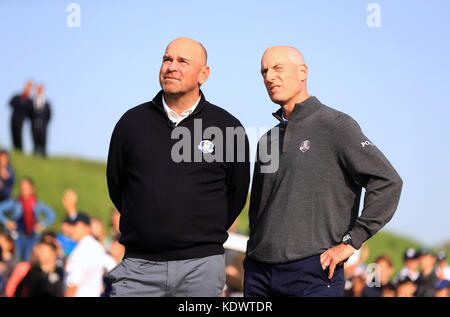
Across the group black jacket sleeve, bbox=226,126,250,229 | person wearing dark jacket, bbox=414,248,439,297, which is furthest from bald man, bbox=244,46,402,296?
person wearing dark jacket, bbox=414,248,439,297

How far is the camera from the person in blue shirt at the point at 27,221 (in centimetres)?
1363

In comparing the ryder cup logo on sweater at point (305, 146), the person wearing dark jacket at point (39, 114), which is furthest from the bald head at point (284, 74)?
the person wearing dark jacket at point (39, 114)

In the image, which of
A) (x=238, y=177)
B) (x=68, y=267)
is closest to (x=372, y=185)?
(x=238, y=177)

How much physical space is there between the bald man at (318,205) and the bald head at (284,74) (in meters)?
0.21

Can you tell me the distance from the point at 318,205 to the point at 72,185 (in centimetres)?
2131

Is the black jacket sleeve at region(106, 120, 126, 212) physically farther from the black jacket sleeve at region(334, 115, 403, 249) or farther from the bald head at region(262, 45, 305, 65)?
the black jacket sleeve at region(334, 115, 403, 249)

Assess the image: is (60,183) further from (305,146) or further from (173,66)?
(305,146)

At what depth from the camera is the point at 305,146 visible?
16.2 feet

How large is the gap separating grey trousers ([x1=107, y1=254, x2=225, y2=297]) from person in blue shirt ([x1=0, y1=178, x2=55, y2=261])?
906 cm

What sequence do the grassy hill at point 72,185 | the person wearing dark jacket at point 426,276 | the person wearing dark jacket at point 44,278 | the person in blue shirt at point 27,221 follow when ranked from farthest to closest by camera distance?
the grassy hill at point 72,185, the person in blue shirt at point 27,221, the person wearing dark jacket at point 426,276, the person wearing dark jacket at point 44,278

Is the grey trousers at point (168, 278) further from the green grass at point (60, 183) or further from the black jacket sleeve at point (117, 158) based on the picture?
the green grass at point (60, 183)
